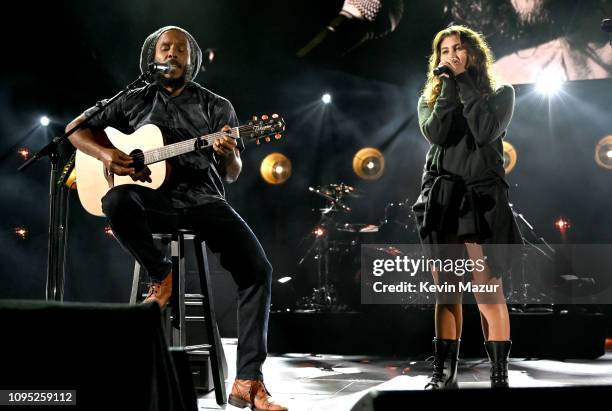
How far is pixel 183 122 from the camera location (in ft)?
10.6

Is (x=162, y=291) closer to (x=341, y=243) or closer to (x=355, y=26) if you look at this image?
(x=341, y=243)

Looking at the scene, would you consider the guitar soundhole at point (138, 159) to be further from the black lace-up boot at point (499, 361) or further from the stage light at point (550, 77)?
the stage light at point (550, 77)

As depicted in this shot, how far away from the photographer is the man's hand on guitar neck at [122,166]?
305 centimetres

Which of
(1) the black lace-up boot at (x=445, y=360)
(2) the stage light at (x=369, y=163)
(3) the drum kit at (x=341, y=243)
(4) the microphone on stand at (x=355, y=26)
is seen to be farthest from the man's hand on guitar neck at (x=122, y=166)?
(2) the stage light at (x=369, y=163)

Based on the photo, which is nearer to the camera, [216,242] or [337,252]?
[216,242]

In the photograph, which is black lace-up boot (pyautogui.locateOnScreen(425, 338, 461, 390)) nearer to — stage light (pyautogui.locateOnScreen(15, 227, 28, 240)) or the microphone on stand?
the microphone on stand

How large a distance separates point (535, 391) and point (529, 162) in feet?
29.1

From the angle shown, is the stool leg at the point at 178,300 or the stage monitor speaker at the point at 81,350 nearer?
the stage monitor speaker at the point at 81,350

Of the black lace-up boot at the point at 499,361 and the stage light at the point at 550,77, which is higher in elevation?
the stage light at the point at 550,77

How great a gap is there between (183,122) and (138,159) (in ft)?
1.03

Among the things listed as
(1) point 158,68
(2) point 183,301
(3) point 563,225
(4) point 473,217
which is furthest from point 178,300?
(3) point 563,225

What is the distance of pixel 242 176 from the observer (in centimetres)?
1002

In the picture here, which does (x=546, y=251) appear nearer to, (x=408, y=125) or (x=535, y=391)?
(x=408, y=125)

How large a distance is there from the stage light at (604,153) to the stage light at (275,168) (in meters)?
4.55
